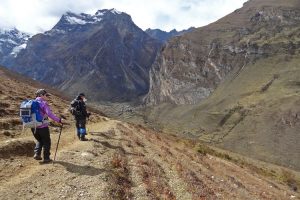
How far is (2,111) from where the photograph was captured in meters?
43.0

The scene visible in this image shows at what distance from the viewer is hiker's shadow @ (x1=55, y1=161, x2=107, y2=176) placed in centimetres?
2312

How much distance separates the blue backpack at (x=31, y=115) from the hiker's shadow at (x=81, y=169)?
8.04 feet

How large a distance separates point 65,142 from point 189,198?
1288 centimetres

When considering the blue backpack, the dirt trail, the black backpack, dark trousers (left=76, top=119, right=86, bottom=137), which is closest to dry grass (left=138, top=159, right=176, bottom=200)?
the dirt trail

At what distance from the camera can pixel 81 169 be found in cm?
2378

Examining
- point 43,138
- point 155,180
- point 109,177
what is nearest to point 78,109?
point 43,138

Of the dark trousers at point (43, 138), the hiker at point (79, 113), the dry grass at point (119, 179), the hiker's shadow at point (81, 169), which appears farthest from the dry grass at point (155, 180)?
the hiker at point (79, 113)

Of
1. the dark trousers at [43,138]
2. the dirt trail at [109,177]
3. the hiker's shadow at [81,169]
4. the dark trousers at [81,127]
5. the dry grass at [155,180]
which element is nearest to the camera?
the dirt trail at [109,177]

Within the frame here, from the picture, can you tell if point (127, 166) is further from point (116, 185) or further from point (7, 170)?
point (7, 170)

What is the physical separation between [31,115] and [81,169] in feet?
11.8

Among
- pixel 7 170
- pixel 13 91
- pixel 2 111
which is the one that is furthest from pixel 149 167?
pixel 13 91

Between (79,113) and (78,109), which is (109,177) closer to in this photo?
(79,113)

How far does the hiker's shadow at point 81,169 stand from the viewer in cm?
2312

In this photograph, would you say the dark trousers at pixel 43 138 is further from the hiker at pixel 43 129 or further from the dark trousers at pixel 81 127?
Answer: the dark trousers at pixel 81 127
